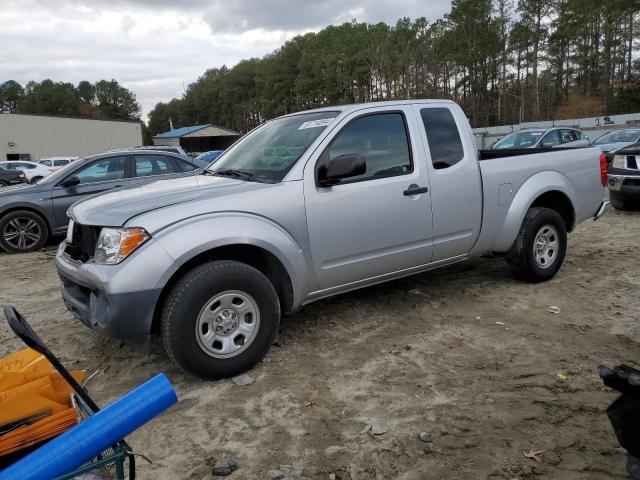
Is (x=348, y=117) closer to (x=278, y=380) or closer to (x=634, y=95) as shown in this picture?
(x=278, y=380)

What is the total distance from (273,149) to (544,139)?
1264 cm

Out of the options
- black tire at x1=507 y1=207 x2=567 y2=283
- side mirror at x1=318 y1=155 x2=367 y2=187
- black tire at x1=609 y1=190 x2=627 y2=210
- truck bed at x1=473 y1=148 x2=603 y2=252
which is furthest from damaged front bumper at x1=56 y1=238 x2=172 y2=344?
black tire at x1=609 y1=190 x2=627 y2=210

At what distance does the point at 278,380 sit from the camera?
348cm

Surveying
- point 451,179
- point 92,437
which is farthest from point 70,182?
point 92,437

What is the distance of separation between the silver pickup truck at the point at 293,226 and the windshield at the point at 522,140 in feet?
33.5

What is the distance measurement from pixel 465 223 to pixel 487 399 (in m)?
1.89

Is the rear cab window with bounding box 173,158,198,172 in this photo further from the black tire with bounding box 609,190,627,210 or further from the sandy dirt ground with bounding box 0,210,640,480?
the black tire with bounding box 609,190,627,210

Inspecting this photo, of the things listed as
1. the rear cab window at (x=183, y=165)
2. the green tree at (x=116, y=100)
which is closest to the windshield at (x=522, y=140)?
the rear cab window at (x=183, y=165)

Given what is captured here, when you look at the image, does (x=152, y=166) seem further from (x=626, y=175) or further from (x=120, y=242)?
(x=626, y=175)

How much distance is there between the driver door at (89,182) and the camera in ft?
27.6

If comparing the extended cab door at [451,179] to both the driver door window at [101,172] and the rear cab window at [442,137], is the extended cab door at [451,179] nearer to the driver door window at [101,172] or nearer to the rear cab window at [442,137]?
the rear cab window at [442,137]

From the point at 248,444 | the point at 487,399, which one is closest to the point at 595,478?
the point at 487,399

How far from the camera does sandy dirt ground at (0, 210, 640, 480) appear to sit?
2617 millimetres

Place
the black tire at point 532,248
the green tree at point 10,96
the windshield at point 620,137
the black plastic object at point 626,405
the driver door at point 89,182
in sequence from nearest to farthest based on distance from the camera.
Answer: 1. the black plastic object at point 626,405
2. the black tire at point 532,248
3. the driver door at point 89,182
4. the windshield at point 620,137
5. the green tree at point 10,96
